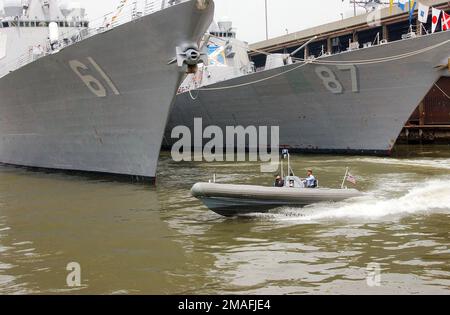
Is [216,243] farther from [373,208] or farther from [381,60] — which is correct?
[381,60]

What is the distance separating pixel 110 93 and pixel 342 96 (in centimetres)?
881

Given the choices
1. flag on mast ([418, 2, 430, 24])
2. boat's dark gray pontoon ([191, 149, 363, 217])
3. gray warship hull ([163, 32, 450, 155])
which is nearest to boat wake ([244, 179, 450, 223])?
boat's dark gray pontoon ([191, 149, 363, 217])

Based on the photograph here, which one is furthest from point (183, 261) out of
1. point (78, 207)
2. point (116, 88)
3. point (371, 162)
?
point (371, 162)

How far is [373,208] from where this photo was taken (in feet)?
31.5

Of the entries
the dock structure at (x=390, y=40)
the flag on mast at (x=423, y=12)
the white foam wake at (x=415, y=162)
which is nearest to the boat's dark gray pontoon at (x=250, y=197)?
the white foam wake at (x=415, y=162)

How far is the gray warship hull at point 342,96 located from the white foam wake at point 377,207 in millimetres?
6732

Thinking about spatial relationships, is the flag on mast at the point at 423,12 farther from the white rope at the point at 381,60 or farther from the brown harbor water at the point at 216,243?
the brown harbor water at the point at 216,243

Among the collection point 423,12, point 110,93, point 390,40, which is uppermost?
point 390,40

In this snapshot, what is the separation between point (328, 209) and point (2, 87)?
1233 centimetres

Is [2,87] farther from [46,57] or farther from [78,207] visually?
[78,207]

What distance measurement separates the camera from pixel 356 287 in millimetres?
5531

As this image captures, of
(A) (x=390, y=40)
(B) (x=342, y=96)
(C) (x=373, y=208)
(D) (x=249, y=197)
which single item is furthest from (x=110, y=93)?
(A) (x=390, y=40)

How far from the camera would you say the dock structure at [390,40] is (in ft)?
80.6

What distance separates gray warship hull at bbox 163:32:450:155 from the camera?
16766mm
